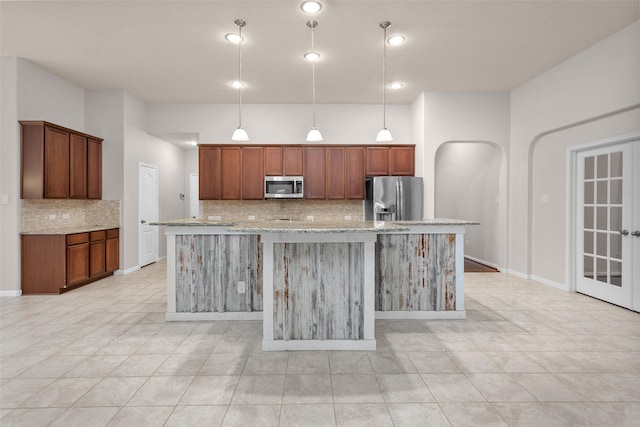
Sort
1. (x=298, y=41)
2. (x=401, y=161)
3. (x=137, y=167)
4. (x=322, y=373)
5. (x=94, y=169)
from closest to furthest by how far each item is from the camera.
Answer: (x=322, y=373), (x=298, y=41), (x=94, y=169), (x=137, y=167), (x=401, y=161)

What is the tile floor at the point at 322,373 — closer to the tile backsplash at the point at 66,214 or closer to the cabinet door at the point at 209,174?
the tile backsplash at the point at 66,214

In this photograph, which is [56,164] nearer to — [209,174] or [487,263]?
[209,174]

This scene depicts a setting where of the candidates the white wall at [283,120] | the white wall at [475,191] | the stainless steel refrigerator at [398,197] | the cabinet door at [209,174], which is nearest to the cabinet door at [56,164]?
the white wall at [283,120]

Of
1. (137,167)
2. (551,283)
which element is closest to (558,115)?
(551,283)

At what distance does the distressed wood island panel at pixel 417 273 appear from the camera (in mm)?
3629

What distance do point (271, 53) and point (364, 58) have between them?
3.98ft

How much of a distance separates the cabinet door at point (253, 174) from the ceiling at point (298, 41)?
1.19m

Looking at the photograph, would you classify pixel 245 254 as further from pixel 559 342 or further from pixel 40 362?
pixel 559 342

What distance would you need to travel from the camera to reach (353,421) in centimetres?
191

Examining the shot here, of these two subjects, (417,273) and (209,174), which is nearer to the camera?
(417,273)

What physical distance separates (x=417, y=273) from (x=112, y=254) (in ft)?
16.1

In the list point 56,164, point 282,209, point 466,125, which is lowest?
point 282,209

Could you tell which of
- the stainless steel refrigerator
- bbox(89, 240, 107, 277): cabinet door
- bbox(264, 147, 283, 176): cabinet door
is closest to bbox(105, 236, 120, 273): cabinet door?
bbox(89, 240, 107, 277): cabinet door

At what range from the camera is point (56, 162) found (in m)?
4.78
